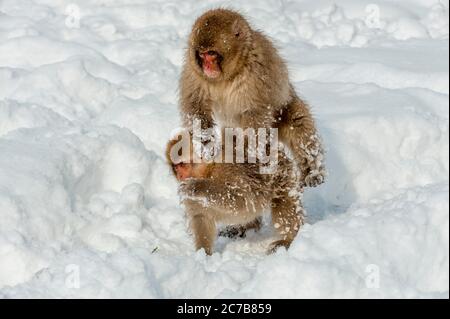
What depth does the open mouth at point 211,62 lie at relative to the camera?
4.61 m

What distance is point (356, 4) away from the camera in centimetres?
837

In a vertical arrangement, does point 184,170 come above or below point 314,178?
above

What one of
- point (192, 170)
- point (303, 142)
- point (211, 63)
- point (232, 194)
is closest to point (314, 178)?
point (303, 142)

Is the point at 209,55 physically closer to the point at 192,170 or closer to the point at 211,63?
the point at 211,63

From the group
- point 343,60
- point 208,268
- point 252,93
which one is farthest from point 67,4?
point 208,268

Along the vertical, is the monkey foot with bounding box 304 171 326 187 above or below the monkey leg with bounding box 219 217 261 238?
above

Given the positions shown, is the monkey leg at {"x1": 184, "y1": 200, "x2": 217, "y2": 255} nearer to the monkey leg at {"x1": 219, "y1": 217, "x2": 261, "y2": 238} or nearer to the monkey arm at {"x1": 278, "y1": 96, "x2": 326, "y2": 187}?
the monkey leg at {"x1": 219, "y1": 217, "x2": 261, "y2": 238}

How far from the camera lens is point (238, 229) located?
16.8 ft

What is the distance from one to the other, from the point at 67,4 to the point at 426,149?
4395mm

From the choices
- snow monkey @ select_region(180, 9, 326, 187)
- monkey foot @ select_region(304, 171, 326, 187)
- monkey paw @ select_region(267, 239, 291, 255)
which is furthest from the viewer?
monkey foot @ select_region(304, 171, 326, 187)

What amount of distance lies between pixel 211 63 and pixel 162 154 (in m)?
1.27

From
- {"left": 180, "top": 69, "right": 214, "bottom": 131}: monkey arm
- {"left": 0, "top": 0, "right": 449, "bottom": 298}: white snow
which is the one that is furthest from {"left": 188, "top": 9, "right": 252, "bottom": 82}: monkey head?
{"left": 0, "top": 0, "right": 449, "bottom": 298}: white snow

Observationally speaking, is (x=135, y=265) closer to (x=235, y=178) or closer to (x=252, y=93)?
(x=235, y=178)

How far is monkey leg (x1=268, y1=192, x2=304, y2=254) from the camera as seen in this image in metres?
4.75
